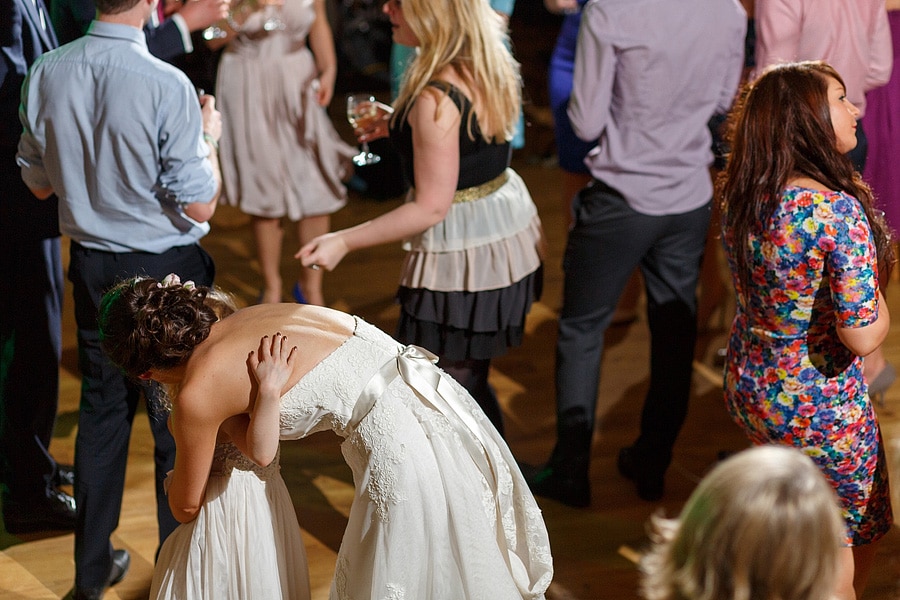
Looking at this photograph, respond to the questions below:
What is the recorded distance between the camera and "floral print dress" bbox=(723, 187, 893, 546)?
82.4 inches

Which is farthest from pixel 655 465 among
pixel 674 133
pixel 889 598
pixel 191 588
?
pixel 191 588

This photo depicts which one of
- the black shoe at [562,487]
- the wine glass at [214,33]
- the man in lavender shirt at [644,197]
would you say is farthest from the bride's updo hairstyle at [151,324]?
the wine glass at [214,33]

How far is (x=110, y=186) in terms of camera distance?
2.51 m

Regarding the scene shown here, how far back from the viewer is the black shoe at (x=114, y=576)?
269cm

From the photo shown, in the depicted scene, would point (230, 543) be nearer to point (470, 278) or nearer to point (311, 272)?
point (470, 278)

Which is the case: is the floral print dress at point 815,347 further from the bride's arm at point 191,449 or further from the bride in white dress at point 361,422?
the bride's arm at point 191,449

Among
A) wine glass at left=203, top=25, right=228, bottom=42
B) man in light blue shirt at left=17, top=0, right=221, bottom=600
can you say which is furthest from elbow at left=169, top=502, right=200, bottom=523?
wine glass at left=203, top=25, right=228, bottom=42

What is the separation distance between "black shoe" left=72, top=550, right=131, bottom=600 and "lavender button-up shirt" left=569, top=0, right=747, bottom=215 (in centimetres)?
Answer: 166

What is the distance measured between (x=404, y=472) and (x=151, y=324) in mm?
558

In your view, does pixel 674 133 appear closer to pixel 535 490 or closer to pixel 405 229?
pixel 405 229

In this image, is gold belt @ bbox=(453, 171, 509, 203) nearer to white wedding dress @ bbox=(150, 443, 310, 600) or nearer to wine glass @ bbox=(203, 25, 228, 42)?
white wedding dress @ bbox=(150, 443, 310, 600)

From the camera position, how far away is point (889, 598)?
2.73 metres

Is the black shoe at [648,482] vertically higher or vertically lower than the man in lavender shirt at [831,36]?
lower

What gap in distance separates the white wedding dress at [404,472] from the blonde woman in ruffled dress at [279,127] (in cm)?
208
